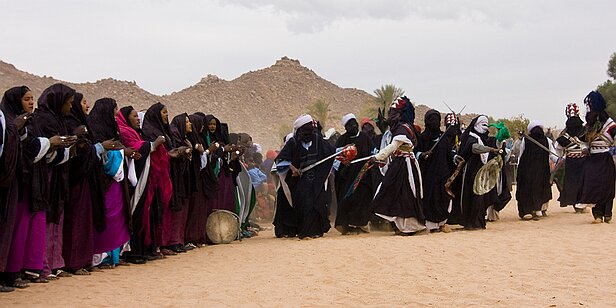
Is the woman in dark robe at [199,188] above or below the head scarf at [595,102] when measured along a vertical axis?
below

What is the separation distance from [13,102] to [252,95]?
6042 cm

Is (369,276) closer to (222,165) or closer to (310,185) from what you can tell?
(310,185)

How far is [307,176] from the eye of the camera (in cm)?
1138

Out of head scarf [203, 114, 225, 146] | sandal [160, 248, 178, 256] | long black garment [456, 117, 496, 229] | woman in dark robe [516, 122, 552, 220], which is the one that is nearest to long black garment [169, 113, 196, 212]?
sandal [160, 248, 178, 256]

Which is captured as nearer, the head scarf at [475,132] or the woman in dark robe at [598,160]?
the woman in dark robe at [598,160]

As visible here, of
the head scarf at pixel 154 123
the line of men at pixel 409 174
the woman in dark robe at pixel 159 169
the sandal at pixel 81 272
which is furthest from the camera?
the line of men at pixel 409 174

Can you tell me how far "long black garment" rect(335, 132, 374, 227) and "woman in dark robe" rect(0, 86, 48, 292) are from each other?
18.7 feet

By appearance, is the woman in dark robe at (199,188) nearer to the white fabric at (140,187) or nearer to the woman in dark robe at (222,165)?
the woman in dark robe at (222,165)

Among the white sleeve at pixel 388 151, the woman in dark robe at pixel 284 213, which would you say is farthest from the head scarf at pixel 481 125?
the woman in dark robe at pixel 284 213

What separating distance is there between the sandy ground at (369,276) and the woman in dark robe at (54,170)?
0.31 metres

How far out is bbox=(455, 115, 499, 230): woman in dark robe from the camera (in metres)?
11.8

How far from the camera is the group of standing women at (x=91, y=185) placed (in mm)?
6812

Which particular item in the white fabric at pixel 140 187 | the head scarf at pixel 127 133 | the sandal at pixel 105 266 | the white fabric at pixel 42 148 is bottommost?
the sandal at pixel 105 266

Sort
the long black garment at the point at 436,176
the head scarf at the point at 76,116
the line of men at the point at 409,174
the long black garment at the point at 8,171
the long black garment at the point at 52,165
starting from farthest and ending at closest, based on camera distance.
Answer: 1. the long black garment at the point at 436,176
2. the line of men at the point at 409,174
3. the head scarf at the point at 76,116
4. the long black garment at the point at 52,165
5. the long black garment at the point at 8,171
